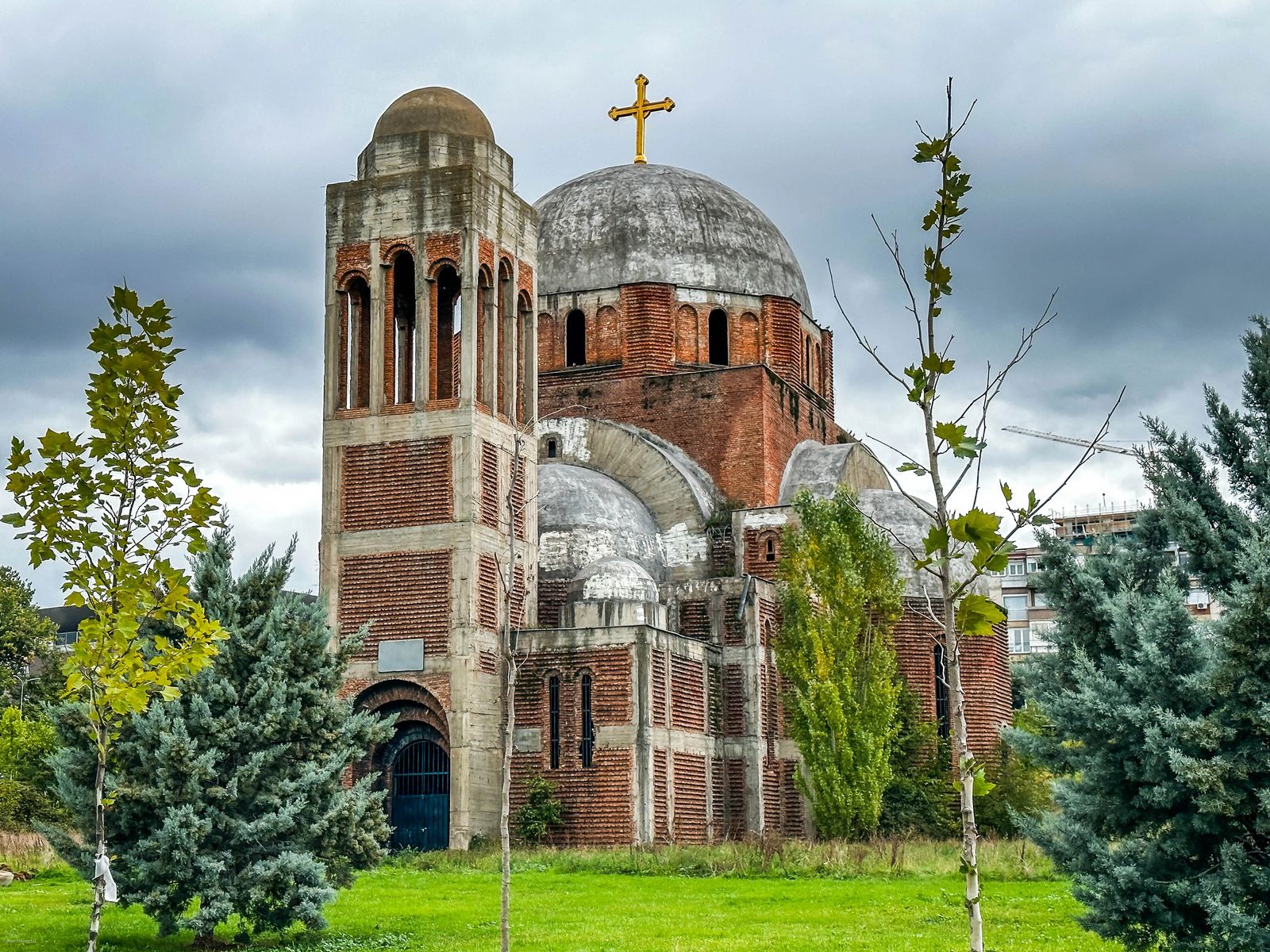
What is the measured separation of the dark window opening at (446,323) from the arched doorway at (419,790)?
23.5ft

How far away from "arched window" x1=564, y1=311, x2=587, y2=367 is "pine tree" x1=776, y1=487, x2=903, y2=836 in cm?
919

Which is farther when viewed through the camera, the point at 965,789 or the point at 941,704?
the point at 941,704

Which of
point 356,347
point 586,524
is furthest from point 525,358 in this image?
point 586,524

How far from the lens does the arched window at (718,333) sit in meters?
42.2

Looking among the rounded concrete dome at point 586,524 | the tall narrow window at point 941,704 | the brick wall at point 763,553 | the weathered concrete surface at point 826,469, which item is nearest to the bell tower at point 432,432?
the rounded concrete dome at point 586,524

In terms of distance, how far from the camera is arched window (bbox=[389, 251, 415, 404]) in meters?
33.2

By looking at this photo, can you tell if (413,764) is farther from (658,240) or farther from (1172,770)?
(1172,770)

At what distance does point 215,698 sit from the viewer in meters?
17.2

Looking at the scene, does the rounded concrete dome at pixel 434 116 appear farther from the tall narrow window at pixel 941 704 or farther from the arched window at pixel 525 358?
the tall narrow window at pixel 941 704

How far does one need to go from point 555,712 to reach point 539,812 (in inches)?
75.7

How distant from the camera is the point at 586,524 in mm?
35500

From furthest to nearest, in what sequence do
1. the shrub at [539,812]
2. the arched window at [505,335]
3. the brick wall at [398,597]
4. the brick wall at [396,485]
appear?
the arched window at [505,335], the brick wall at [396,485], the brick wall at [398,597], the shrub at [539,812]

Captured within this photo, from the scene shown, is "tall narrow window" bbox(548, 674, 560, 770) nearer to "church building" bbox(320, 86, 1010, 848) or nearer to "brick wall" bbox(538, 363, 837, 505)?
"church building" bbox(320, 86, 1010, 848)

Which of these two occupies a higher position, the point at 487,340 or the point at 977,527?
the point at 487,340
